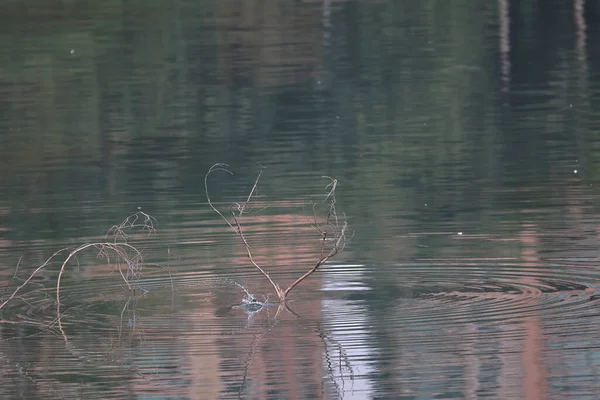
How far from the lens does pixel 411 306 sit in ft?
35.2

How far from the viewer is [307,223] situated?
47.6ft

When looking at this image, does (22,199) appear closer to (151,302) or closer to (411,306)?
(151,302)

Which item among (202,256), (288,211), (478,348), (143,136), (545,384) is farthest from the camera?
(143,136)

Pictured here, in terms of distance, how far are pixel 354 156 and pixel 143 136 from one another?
15.1 feet

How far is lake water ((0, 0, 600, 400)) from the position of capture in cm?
936

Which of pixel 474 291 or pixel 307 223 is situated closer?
pixel 474 291

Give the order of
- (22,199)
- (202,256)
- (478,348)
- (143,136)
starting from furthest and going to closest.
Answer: (143,136)
(22,199)
(202,256)
(478,348)

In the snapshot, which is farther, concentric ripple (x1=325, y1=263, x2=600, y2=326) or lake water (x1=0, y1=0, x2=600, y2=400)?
concentric ripple (x1=325, y1=263, x2=600, y2=326)

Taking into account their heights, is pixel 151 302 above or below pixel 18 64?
above

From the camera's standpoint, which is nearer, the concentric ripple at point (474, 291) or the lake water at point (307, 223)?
the lake water at point (307, 223)

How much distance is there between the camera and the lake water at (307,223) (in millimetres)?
9359

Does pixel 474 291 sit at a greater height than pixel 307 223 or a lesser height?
greater

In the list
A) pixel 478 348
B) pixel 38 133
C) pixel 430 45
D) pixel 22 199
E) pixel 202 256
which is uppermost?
pixel 478 348

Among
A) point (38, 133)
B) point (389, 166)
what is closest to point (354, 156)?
point (389, 166)
